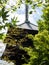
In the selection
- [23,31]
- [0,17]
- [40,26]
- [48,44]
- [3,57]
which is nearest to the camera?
[0,17]

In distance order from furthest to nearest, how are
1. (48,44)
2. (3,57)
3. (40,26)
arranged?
(3,57)
(40,26)
(48,44)

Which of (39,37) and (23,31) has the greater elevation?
(39,37)

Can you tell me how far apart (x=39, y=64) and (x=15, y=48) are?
965cm

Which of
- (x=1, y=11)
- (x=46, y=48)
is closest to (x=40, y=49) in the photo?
(x=46, y=48)

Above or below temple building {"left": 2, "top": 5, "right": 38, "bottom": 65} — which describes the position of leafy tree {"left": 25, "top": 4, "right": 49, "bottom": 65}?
above

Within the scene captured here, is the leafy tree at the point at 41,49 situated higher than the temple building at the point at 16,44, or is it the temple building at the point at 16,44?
the leafy tree at the point at 41,49

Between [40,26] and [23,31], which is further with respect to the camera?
[23,31]

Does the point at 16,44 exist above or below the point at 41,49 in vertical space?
below

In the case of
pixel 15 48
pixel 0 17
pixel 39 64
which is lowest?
pixel 15 48

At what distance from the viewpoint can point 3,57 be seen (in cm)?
1781

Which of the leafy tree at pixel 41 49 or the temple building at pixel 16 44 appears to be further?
the temple building at pixel 16 44

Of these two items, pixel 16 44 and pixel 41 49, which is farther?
pixel 16 44

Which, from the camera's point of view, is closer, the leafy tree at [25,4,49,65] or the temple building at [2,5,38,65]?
the leafy tree at [25,4,49,65]

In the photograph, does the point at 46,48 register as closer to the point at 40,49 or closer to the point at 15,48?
the point at 40,49
